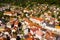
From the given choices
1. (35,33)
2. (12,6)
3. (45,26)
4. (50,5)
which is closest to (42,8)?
(50,5)

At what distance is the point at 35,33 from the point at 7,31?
1.39 meters

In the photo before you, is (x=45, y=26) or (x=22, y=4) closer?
(x=45, y=26)

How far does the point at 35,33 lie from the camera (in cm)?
1058

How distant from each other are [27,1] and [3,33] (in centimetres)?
1217

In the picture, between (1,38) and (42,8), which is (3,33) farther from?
(42,8)

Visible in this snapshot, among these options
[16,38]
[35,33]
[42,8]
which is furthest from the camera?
[42,8]

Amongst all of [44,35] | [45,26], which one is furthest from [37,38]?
[45,26]

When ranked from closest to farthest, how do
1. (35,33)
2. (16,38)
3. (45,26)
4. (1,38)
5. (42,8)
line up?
(1,38), (16,38), (35,33), (45,26), (42,8)

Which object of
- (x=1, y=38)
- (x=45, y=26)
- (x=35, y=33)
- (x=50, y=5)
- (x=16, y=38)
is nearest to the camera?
(x=1, y=38)

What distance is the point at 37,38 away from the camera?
9.78 metres

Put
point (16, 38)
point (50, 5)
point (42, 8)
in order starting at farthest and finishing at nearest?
point (50, 5), point (42, 8), point (16, 38)

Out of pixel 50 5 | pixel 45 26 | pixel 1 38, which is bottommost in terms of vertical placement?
pixel 50 5

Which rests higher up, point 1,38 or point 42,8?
point 1,38

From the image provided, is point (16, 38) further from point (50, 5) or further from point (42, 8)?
point (50, 5)
